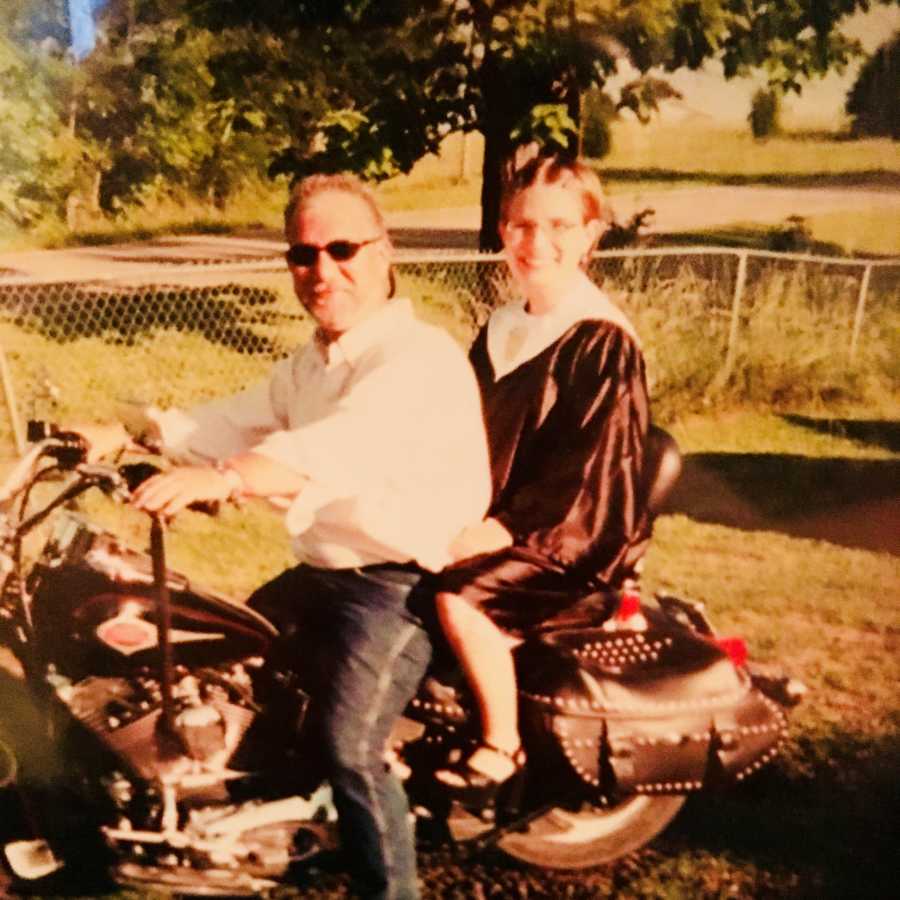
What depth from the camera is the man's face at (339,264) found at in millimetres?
1591

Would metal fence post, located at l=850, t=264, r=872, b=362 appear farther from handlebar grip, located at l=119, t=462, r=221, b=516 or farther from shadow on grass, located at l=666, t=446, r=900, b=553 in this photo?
handlebar grip, located at l=119, t=462, r=221, b=516

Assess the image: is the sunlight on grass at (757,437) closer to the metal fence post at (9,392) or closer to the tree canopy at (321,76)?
the tree canopy at (321,76)

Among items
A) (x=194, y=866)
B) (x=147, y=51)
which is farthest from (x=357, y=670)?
(x=147, y=51)

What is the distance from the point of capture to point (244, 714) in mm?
1723

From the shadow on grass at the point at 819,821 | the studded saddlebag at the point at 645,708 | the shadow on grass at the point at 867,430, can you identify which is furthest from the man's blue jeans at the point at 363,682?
the shadow on grass at the point at 867,430

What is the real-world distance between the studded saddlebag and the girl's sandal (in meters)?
0.08

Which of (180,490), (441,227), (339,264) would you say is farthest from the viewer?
(441,227)

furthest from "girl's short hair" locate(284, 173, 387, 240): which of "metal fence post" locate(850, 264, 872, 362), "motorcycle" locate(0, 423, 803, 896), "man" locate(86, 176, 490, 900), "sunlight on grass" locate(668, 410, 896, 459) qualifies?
"metal fence post" locate(850, 264, 872, 362)

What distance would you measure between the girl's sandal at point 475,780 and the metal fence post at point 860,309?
1284mm

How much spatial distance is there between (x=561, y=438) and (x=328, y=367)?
411mm

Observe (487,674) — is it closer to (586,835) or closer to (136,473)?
(586,835)

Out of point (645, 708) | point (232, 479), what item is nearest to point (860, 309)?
point (645, 708)

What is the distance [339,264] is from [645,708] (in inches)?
36.5

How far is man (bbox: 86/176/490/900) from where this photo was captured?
154 centimetres
